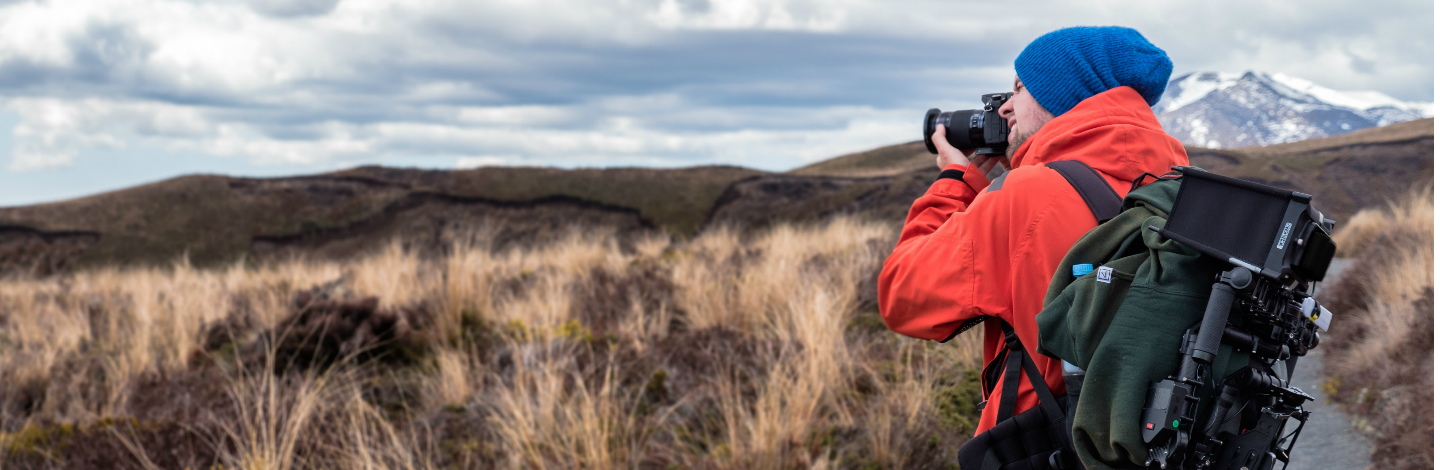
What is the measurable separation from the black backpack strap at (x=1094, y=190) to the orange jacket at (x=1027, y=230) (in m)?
0.02

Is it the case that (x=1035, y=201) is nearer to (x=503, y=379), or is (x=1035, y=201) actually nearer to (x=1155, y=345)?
(x=1155, y=345)

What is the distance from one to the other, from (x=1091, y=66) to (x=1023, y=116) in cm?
21

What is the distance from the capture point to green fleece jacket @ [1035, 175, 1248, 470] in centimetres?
165

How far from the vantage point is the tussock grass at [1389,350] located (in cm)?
380

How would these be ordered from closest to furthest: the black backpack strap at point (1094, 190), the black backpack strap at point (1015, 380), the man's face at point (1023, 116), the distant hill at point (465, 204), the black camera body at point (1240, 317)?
the black camera body at point (1240, 317)
the black backpack strap at point (1094, 190)
the black backpack strap at point (1015, 380)
the man's face at point (1023, 116)
the distant hill at point (465, 204)

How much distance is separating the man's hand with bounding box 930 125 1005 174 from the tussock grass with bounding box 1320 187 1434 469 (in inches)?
101

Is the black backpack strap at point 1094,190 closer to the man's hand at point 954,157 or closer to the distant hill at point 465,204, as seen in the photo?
the man's hand at point 954,157

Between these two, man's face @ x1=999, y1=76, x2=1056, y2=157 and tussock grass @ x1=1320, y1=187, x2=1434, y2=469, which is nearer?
man's face @ x1=999, y1=76, x2=1056, y2=157

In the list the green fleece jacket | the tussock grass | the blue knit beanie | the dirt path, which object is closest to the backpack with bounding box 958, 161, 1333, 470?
the green fleece jacket

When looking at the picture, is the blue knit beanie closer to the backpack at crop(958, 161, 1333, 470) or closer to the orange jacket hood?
the orange jacket hood

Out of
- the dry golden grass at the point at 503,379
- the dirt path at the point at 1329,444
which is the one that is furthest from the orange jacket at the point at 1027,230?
the dirt path at the point at 1329,444

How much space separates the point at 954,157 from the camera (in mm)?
2508

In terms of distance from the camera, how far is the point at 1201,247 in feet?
5.31

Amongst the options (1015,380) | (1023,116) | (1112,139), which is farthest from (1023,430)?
(1023,116)
